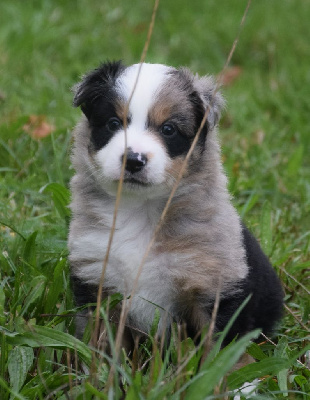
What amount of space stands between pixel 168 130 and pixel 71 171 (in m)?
1.92

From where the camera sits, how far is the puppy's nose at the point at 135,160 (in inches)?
133

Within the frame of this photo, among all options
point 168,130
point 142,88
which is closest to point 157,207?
point 168,130

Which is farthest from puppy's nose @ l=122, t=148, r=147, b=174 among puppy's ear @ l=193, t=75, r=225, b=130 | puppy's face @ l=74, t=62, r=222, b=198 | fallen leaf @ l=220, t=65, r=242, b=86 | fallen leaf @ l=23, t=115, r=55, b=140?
fallen leaf @ l=220, t=65, r=242, b=86

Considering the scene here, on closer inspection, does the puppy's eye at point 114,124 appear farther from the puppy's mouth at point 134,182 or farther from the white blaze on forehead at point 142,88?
the puppy's mouth at point 134,182

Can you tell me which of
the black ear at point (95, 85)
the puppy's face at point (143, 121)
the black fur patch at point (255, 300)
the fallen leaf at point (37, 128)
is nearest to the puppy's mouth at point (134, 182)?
the puppy's face at point (143, 121)

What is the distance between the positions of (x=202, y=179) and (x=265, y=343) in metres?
1.01

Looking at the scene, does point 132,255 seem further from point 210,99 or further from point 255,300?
point 210,99

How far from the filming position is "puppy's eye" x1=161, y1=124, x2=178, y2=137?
Answer: 359 cm

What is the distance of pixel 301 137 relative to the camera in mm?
6848

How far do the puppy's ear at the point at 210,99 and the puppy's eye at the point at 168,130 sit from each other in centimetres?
22

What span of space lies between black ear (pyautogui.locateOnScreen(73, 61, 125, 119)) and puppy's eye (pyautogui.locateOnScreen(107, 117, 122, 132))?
0.16m

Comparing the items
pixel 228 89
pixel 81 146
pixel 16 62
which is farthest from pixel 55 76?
pixel 81 146

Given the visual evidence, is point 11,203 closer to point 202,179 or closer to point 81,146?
point 81,146

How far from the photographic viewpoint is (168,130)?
3613 mm
